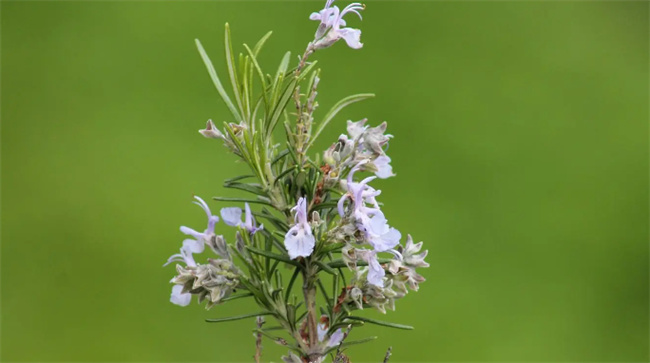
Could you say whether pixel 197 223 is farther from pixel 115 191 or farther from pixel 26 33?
pixel 26 33

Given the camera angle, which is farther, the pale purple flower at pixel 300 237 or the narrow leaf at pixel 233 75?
the narrow leaf at pixel 233 75

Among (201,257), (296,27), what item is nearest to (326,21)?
(201,257)

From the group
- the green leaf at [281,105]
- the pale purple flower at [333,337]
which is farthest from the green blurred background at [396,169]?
the green leaf at [281,105]

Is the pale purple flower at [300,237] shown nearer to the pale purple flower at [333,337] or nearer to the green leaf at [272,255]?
the green leaf at [272,255]

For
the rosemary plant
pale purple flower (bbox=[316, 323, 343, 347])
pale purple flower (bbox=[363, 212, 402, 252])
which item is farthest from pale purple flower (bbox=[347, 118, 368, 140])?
pale purple flower (bbox=[316, 323, 343, 347])

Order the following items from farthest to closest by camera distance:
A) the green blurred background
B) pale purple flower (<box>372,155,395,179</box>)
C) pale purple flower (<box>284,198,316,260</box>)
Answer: the green blurred background < pale purple flower (<box>372,155,395,179</box>) < pale purple flower (<box>284,198,316,260</box>)

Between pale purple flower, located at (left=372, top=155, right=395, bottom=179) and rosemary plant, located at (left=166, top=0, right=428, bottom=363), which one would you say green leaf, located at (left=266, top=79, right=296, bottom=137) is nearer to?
rosemary plant, located at (left=166, top=0, right=428, bottom=363)
